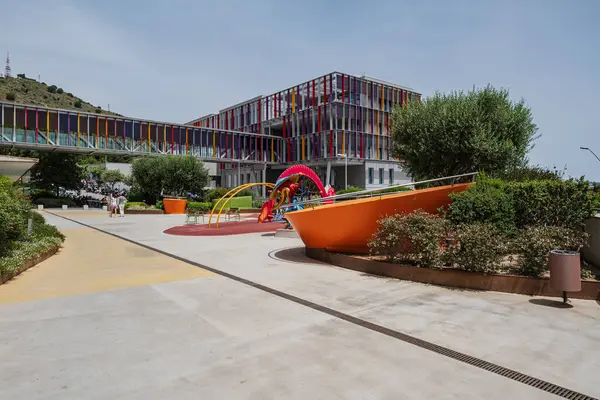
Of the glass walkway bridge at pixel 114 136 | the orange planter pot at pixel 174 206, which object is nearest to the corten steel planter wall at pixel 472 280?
the orange planter pot at pixel 174 206

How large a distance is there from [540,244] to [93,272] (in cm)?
961

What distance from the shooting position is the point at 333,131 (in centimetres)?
5503

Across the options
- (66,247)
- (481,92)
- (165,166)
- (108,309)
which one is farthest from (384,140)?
(108,309)

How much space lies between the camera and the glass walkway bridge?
137ft

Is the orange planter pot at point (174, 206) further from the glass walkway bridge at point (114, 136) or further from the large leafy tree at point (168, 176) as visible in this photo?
the glass walkway bridge at point (114, 136)

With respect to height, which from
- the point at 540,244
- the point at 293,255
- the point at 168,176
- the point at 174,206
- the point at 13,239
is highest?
the point at 168,176

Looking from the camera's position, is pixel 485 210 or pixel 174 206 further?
pixel 174 206

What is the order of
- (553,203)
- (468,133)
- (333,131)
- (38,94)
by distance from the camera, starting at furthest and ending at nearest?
1. (38,94)
2. (333,131)
3. (468,133)
4. (553,203)

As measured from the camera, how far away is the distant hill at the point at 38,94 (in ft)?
358

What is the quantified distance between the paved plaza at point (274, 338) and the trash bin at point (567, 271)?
360 mm

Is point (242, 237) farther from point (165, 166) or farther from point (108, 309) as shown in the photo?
point (165, 166)

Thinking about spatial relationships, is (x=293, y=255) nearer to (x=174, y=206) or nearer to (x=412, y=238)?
(x=412, y=238)

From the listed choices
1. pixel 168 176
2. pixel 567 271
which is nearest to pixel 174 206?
pixel 168 176

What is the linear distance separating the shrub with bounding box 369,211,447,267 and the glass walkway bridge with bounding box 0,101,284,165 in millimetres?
44005
